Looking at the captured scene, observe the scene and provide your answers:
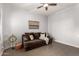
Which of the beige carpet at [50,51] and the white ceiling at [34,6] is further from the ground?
the white ceiling at [34,6]

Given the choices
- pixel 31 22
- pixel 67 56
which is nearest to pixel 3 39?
pixel 31 22

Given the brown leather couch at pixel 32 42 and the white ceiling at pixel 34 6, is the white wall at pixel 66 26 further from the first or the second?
the brown leather couch at pixel 32 42

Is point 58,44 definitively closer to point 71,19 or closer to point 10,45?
point 71,19

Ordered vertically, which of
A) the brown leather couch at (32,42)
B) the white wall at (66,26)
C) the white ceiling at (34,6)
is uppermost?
the white ceiling at (34,6)

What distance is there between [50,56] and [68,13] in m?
0.88

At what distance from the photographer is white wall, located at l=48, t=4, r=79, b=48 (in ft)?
5.28

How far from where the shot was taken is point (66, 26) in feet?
5.54

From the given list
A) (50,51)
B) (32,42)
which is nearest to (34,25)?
(32,42)

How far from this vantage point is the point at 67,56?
165cm

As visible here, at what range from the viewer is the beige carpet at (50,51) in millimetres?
1606

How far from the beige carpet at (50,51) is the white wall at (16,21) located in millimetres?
187

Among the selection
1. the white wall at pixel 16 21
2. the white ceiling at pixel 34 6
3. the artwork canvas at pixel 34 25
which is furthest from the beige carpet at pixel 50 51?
the white ceiling at pixel 34 6

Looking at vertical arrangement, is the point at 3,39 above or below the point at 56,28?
below

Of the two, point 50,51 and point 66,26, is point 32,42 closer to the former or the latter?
point 50,51
